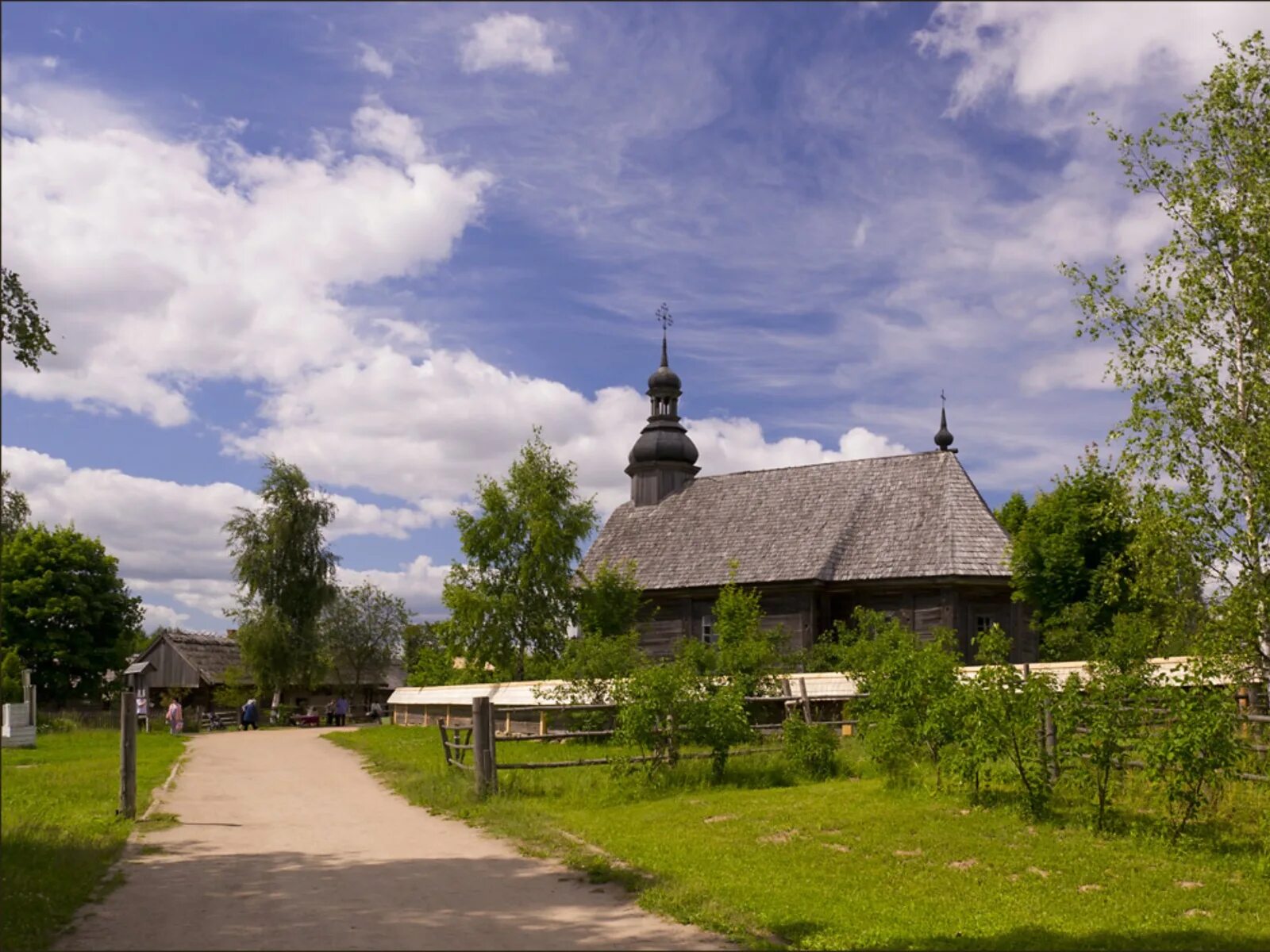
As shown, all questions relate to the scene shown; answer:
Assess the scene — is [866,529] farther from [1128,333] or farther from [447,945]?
[447,945]

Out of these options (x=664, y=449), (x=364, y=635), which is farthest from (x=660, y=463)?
(x=364, y=635)

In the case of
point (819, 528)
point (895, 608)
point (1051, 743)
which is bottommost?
point (1051, 743)

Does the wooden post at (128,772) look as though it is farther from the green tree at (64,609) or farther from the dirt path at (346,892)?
the green tree at (64,609)

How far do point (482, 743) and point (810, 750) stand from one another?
4.86 meters

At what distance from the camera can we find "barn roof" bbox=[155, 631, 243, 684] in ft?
184

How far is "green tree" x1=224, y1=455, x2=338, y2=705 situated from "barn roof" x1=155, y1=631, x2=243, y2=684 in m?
7.20

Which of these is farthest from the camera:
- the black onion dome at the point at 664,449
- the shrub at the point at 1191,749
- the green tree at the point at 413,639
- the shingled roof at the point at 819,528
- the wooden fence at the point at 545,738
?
the green tree at the point at 413,639

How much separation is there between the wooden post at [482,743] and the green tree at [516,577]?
64.8ft

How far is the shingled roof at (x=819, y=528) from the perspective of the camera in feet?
114

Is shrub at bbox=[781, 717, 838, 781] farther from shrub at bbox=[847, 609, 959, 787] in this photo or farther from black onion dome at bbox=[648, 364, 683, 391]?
black onion dome at bbox=[648, 364, 683, 391]

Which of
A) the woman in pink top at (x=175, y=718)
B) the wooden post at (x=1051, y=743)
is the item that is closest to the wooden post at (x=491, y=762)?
the wooden post at (x=1051, y=743)

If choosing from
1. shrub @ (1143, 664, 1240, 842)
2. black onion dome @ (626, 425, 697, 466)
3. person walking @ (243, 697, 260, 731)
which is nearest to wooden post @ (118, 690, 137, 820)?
shrub @ (1143, 664, 1240, 842)

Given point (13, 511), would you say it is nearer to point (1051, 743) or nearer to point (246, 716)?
point (246, 716)

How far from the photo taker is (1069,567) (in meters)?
Result: 30.4
